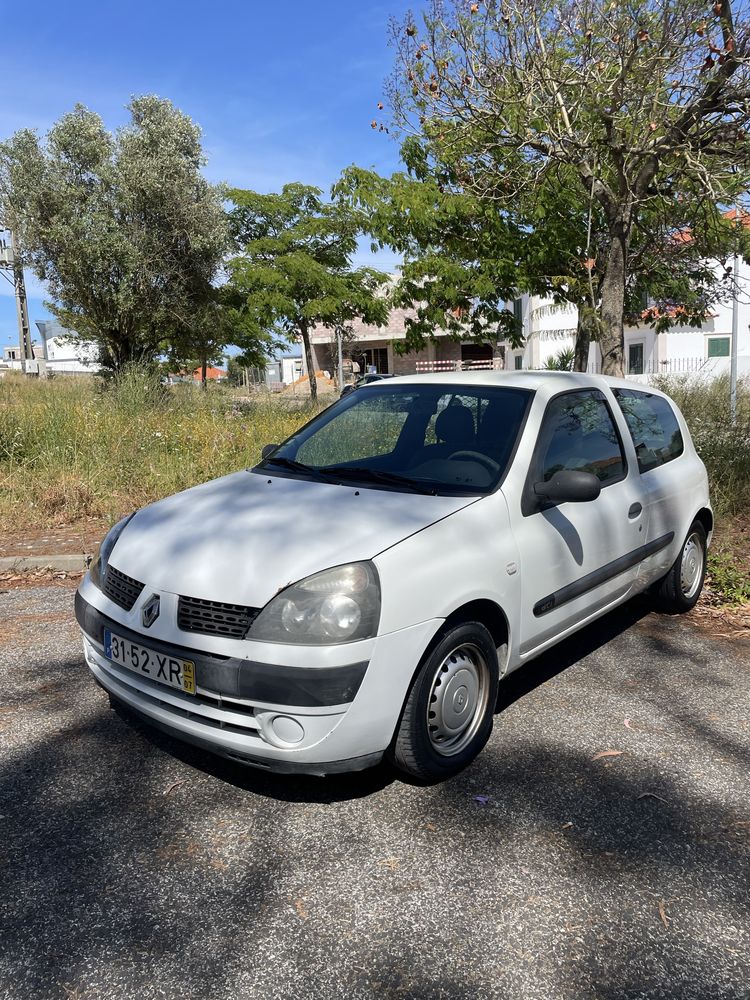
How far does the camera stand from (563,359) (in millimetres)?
37000

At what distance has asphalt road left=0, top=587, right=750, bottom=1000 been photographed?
201cm

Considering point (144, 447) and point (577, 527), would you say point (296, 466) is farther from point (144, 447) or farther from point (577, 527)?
point (144, 447)

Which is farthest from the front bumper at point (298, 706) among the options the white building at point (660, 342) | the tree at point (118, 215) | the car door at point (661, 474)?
the white building at point (660, 342)

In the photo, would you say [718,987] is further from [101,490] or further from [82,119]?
[82,119]

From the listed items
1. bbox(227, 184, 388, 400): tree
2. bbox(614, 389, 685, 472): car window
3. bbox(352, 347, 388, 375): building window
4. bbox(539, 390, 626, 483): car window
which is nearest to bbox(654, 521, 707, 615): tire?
bbox(614, 389, 685, 472): car window

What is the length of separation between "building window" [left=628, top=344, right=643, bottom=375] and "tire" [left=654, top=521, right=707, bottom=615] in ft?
135

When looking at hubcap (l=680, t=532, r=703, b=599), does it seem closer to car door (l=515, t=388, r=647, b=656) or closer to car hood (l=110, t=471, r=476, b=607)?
car door (l=515, t=388, r=647, b=656)

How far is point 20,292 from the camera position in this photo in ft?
78.6

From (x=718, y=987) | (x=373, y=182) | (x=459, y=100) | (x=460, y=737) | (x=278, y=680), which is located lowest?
(x=718, y=987)

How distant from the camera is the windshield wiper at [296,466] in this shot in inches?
142

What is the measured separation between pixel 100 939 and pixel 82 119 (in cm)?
2078

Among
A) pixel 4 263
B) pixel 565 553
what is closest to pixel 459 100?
pixel 565 553

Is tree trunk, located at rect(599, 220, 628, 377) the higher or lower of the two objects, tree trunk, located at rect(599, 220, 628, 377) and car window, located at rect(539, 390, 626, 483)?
the higher

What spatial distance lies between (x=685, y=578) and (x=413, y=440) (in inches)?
89.3
